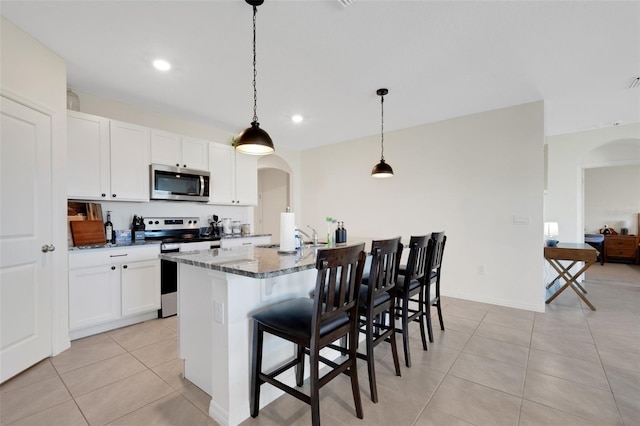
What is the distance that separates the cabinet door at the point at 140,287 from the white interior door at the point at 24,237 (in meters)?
0.69

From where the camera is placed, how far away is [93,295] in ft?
9.36

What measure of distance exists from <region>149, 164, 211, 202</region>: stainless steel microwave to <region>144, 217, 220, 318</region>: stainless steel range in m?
0.46

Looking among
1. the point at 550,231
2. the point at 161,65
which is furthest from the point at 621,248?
the point at 161,65

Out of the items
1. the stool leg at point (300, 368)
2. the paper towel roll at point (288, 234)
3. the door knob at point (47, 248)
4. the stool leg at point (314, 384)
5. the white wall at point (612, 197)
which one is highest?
the white wall at point (612, 197)

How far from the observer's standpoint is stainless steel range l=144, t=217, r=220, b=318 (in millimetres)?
3373

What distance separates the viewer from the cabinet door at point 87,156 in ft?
9.59

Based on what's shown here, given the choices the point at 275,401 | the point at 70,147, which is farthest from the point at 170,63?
the point at 275,401

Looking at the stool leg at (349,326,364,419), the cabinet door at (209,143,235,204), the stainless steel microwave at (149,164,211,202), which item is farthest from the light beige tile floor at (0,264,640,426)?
the cabinet door at (209,143,235,204)

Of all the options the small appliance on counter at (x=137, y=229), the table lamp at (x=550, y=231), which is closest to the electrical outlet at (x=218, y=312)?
the small appliance on counter at (x=137, y=229)

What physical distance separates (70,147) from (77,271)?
4.23ft

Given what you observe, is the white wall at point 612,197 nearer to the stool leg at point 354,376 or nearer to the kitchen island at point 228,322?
the stool leg at point 354,376

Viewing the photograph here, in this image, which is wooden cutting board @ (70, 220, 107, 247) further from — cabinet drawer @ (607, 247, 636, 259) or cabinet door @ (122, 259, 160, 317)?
cabinet drawer @ (607, 247, 636, 259)

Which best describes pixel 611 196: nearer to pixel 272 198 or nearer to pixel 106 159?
pixel 272 198

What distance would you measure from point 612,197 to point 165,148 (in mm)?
10210
